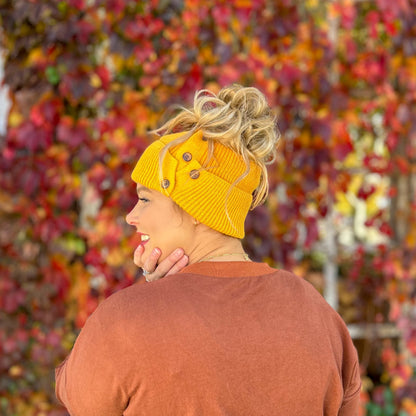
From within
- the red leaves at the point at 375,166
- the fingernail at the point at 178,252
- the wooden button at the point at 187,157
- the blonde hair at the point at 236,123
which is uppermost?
the blonde hair at the point at 236,123

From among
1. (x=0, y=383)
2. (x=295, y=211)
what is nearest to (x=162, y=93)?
(x=295, y=211)

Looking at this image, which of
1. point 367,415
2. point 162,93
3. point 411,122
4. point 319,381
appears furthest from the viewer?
point 367,415

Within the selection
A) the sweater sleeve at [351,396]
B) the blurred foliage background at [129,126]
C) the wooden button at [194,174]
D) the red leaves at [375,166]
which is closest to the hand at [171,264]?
the wooden button at [194,174]

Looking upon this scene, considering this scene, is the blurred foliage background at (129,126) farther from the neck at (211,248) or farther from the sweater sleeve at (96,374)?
the sweater sleeve at (96,374)

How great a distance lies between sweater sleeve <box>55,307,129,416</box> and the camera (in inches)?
53.3

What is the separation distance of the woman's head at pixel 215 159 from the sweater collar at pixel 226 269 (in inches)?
3.6

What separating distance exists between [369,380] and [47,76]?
2.39 metres

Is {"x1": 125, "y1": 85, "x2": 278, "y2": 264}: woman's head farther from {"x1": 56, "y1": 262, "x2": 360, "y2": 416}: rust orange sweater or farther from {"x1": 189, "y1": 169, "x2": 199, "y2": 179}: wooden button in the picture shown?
{"x1": 56, "y1": 262, "x2": 360, "y2": 416}: rust orange sweater

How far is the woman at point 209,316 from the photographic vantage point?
1.35 meters

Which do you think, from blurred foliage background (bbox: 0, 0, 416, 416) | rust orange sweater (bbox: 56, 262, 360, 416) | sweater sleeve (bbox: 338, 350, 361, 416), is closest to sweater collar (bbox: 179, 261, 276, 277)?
rust orange sweater (bbox: 56, 262, 360, 416)

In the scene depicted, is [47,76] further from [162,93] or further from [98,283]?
[98,283]

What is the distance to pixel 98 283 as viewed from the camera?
3.46m

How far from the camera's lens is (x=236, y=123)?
4.98 feet

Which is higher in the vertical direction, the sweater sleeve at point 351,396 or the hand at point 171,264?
the hand at point 171,264
